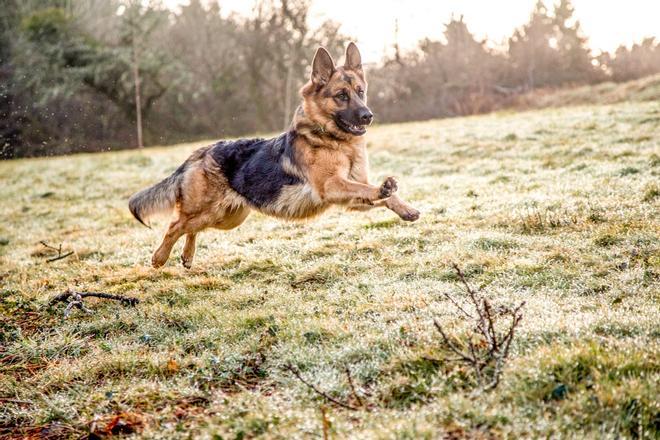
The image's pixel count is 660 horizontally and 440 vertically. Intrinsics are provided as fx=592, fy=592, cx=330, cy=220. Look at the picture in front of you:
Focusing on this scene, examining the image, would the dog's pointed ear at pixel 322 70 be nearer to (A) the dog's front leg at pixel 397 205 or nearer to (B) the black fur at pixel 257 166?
(B) the black fur at pixel 257 166

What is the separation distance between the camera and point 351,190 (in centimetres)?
644

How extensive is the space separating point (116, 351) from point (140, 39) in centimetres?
3323

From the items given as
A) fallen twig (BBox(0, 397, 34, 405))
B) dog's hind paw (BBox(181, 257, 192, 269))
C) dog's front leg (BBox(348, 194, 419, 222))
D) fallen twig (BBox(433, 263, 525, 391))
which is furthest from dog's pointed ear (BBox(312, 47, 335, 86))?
fallen twig (BBox(0, 397, 34, 405))

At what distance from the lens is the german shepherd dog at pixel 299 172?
264 inches

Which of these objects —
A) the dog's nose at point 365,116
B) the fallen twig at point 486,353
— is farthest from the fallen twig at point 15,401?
the dog's nose at point 365,116

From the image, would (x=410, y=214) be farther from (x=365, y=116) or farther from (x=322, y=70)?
(x=322, y=70)

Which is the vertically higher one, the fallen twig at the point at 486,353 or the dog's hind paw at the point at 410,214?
the dog's hind paw at the point at 410,214

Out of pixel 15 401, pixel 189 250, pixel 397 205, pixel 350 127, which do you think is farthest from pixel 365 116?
pixel 15 401

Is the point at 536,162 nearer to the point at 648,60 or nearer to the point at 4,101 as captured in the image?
the point at 648,60

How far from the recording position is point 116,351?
5047mm

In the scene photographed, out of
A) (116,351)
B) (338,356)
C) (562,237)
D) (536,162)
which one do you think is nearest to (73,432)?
(116,351)

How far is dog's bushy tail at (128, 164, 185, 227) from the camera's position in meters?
7.89

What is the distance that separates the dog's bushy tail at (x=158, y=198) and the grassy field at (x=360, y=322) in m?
0.77

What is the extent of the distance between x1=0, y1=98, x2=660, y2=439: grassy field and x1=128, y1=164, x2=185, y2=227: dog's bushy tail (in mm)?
772
